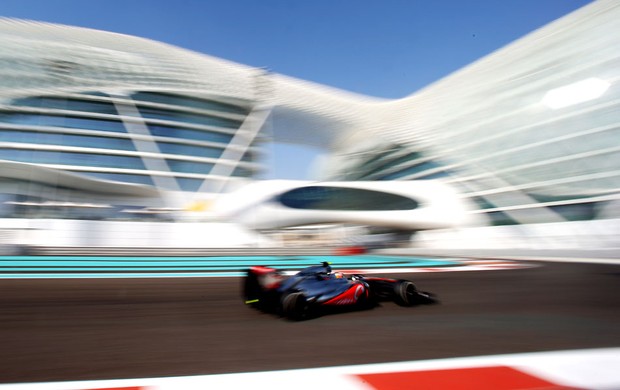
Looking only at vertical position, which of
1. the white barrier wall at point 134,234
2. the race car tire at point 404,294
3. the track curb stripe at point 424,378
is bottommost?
the track curb stripe at point 424,378

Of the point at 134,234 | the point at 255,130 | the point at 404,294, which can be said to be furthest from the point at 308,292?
the point at 255,130

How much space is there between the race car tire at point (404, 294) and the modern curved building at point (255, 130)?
67.9 feet

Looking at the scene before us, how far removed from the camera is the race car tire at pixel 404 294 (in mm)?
4742

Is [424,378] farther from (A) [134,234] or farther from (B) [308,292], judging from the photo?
(A) [134,234]

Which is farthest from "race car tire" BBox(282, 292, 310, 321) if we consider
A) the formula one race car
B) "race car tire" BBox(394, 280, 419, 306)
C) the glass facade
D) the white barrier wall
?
the white barrier wall

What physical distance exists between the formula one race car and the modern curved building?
20.9 meters

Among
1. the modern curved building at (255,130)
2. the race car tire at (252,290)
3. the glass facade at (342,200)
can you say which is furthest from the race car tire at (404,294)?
the glass facade at (342,200)

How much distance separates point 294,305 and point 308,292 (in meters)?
0.21

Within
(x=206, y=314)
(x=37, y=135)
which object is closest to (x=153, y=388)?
(x=206, y=314)

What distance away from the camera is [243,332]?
3.45m

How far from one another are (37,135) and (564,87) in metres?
40.0

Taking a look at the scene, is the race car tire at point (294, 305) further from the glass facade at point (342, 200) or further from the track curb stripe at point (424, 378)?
the glass facade at point (342, 200)

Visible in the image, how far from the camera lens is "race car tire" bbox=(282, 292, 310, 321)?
3799mm

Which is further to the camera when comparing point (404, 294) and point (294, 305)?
point (404, 294)
